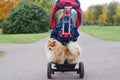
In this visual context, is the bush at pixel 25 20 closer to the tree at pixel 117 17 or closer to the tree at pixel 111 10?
the tree at pixel 117 17

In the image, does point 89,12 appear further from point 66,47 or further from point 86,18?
point 66,47

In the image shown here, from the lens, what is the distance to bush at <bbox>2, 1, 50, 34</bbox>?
50312mm

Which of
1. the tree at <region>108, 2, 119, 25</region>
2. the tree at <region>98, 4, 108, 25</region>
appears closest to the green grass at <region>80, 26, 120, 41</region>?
the tree at <region>98, 4, 108, 25</region>

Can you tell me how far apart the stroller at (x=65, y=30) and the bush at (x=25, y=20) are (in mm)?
41194

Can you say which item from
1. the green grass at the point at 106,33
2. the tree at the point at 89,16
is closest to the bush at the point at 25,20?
the green grass at the point at 106,33

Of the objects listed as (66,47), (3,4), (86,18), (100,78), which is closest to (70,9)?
(66,47)

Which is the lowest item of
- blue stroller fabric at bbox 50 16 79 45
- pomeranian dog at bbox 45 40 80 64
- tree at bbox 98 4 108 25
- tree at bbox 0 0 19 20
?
tree at bbox 98 4 108 25

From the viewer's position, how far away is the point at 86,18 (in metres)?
120

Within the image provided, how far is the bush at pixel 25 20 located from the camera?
165ft

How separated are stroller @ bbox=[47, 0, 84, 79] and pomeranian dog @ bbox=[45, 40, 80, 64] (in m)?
0.13

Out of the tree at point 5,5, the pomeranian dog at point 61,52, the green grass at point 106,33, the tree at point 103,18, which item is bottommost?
the tree at point 103,18

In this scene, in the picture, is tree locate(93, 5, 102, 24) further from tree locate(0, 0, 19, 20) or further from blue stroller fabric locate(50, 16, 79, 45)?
blue stroller fabric locate(50, 16, 79, 45)

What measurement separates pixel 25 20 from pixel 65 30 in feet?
137

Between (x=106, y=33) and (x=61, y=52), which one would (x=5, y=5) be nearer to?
(x=61, y=52)
